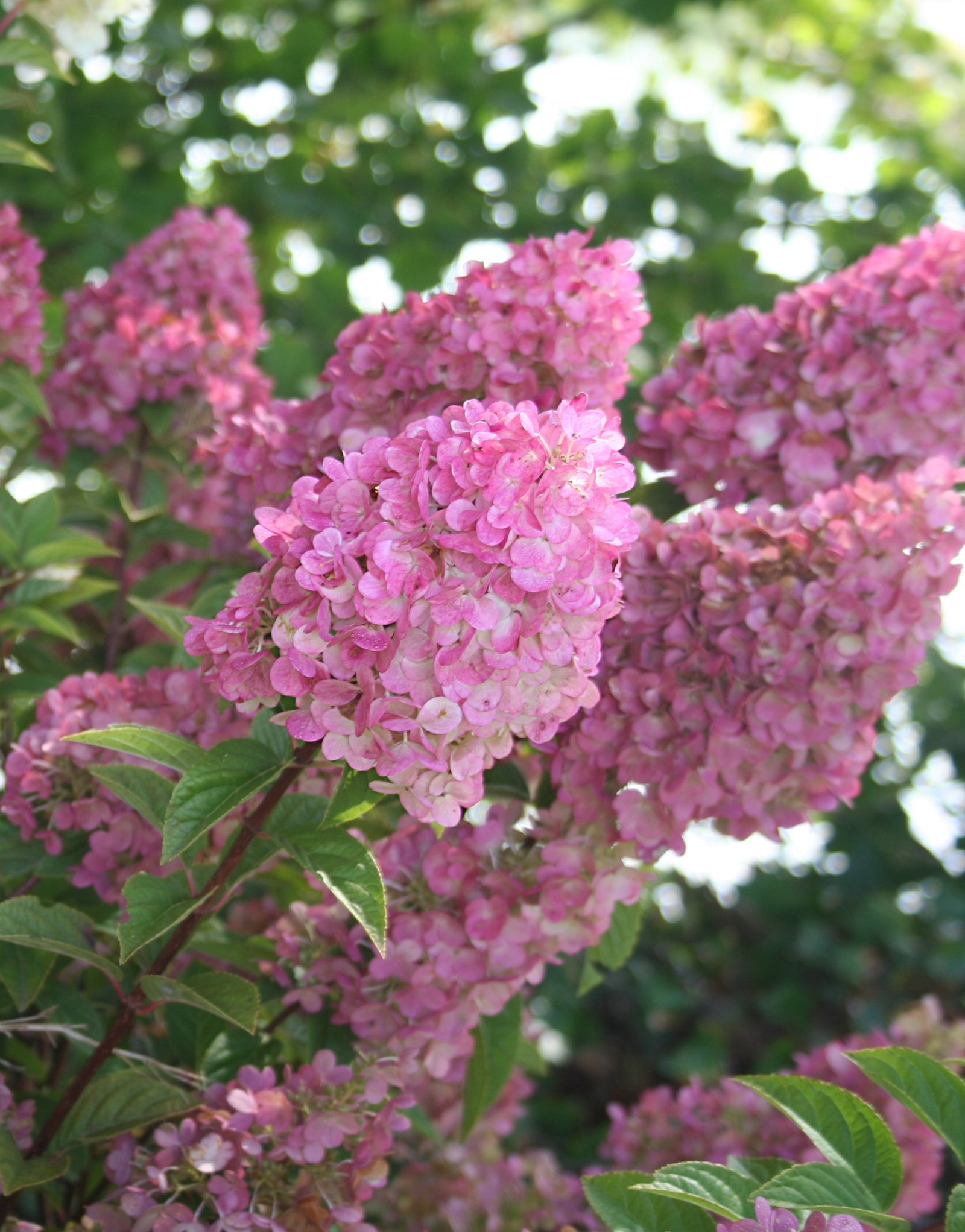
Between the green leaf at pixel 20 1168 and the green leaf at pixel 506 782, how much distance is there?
0.37m

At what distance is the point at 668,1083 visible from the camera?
2.33 metres

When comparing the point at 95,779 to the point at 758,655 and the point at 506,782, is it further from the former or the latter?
the point at 758,655

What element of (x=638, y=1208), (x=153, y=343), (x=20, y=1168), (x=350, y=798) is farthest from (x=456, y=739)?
(x=153, y=343)

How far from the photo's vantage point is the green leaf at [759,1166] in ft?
2.36

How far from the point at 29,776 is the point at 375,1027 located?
0.29 metres

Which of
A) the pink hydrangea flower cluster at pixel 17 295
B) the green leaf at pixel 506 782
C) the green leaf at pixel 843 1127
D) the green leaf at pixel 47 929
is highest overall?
the pink hydrangea flower cluster at pixel 17 295

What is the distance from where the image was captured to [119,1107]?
737mm

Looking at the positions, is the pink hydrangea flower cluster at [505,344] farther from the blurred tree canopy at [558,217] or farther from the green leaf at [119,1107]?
the blurred tree canopy at [558,217]

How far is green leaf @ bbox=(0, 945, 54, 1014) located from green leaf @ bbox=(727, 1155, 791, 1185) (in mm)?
454

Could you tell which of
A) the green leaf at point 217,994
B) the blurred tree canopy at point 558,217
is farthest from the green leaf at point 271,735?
the blurred tree canopy at point 558,217

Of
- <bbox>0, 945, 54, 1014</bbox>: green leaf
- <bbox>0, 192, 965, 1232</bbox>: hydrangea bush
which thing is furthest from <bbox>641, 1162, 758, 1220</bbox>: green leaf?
<bbox>0, 945, 54, 1014</bbox>: green leaf

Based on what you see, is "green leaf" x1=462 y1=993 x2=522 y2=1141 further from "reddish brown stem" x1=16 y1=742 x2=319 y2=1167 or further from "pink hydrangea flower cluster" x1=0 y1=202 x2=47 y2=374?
"pink hydrangea flower cluster" x1=0 y1=202 x2=47 y2=374

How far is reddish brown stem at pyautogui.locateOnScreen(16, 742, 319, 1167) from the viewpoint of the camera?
66 cm

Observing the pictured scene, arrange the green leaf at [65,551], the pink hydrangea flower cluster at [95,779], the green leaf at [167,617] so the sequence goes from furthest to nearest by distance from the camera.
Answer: the green leaf at [65,551]
the green leaf at [167,617]
the pink hydrangea flower cluster at [95,779]
